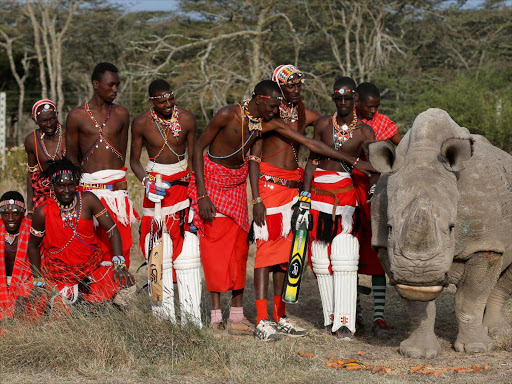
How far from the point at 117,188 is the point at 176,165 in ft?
1.80

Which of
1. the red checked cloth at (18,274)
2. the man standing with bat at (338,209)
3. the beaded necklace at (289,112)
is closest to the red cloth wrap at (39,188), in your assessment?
the red checked cloth at (18,274)

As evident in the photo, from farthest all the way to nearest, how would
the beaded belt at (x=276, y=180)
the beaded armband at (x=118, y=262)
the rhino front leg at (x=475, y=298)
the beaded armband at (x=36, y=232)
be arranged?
A: the beaded belt at (x=276, y=180)
the beaded armband at (x=36, y=232)
the beaded armband at (x=118, y=262)
the rhino front leg at (x=475, y=298)

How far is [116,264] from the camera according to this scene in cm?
600

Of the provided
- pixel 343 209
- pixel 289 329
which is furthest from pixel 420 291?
pixel 289 329

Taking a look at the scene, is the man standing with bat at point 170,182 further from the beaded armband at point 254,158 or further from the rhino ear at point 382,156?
the rhino ear at point 382,156

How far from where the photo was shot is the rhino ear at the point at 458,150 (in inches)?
210

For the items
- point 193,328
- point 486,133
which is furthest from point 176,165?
point 486,133

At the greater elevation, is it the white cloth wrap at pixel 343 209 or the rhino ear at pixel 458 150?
the rhino ear at pixel 458 150

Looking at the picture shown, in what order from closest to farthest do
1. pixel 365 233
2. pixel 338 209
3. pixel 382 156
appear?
1. pixel 382 156
2. pixel 338 209
3. pixel 365 233

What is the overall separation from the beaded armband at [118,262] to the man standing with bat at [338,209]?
1590mm

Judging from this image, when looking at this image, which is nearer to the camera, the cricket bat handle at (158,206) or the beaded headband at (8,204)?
the cricket bat handle at (158,206)

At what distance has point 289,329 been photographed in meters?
6.48

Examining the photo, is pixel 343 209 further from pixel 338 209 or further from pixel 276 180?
pixel 276 180

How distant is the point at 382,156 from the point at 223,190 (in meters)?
1.55
